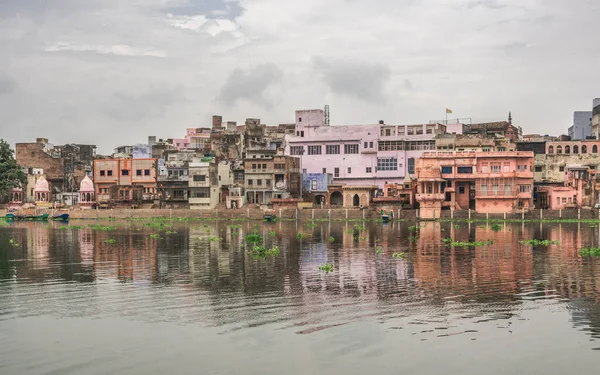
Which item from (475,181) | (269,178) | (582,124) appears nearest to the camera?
(475,181)

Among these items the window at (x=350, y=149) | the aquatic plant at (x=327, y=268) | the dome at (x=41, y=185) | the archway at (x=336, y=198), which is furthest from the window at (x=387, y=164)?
the aquatic plant at (x=327, y=268)

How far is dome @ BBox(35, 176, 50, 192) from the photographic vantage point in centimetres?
10388

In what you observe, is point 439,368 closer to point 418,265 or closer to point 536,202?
point 418,265

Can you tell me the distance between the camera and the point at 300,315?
19.0 meters

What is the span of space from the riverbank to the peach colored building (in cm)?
255

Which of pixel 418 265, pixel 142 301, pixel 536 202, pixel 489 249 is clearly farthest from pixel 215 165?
pixel 142 301

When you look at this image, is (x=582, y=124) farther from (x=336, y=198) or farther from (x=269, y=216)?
(x=269, y=216)

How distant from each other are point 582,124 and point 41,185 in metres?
80.1

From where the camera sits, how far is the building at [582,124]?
356 ft

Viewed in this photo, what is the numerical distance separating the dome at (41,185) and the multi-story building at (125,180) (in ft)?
29.3

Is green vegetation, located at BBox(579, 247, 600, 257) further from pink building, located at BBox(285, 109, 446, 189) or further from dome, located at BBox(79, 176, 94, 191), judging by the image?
dome, located at BBox(79, 176, 94, 191)

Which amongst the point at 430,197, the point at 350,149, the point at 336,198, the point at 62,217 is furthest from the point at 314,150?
the point at 62,217

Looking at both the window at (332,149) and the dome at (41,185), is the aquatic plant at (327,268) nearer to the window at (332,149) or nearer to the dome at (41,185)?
the window at (332,149)

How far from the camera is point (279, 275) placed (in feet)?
89.1
